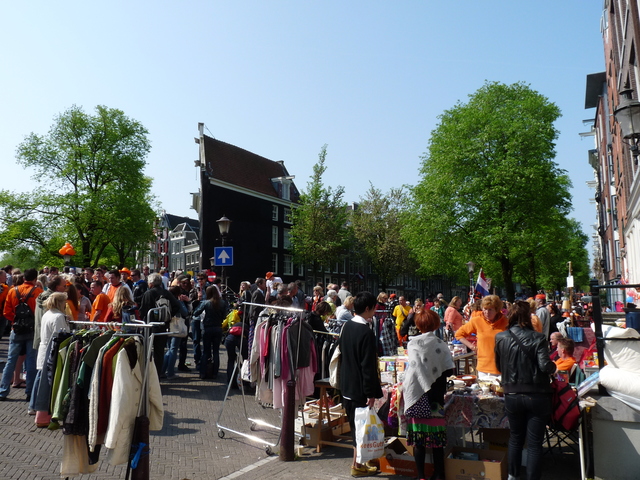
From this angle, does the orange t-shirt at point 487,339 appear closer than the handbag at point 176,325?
Yes

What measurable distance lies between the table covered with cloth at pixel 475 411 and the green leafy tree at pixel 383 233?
41.7 m

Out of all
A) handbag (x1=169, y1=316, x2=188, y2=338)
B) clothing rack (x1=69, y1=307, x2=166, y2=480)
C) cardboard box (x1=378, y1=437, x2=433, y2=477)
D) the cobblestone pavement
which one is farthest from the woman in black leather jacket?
handbag (x1=169, y1=316, x2=188, y2=338)

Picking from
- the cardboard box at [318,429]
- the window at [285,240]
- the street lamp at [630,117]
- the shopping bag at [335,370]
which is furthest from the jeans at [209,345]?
the window at [285,240]

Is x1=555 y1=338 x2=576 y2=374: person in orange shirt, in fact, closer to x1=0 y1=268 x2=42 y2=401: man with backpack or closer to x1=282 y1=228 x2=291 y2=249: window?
x1=0 y1=268 x2=42 y2=401: man with backpack

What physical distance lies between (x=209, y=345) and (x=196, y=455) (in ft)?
14.4

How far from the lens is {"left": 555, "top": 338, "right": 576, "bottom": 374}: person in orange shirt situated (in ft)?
24.9

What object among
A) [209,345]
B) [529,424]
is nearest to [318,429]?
[529,424]

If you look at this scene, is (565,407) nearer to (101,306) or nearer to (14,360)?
(101,306)

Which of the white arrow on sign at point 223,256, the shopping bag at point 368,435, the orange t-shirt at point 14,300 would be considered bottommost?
the shopping bag at point 368,435

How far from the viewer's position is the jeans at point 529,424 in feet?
16.0

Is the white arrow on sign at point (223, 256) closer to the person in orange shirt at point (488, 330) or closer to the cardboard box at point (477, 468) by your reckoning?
the person in orange shirt at point (488, 330)

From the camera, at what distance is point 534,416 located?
4.91 m

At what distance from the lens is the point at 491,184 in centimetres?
2952

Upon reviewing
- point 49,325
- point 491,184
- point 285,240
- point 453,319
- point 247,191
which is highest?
point 247,191
